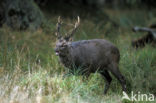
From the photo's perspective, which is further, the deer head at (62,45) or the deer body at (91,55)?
the deer body at (91,55)

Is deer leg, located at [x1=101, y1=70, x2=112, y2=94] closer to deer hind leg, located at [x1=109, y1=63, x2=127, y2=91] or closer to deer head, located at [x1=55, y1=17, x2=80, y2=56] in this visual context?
deer hind leg, located at [x1=109, y1=63, x2=127, y2=91]

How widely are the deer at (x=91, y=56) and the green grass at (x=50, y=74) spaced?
0.70 ft

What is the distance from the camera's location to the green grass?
6.22 m

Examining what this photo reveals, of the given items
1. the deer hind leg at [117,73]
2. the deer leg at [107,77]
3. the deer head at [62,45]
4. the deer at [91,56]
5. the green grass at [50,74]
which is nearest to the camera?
the green grass at [50,74]

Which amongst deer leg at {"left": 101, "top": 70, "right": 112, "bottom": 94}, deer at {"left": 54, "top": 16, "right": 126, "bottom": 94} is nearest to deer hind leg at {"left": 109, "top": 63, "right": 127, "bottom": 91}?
deer at {"left": 54, "top": 16, "right": 126, "bottom": 94}

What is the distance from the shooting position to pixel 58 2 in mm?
14492

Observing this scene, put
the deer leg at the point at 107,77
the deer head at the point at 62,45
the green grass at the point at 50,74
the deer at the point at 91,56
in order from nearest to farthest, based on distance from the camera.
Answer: the green grass at the point at 50,74 → the deer head at the point at 62,45 → the deer at the point at 91,56 → the deer leg at the point at 107,77

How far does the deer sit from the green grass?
0.21 m

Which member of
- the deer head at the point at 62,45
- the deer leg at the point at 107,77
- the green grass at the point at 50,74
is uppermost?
the deer head at the point at 62,45

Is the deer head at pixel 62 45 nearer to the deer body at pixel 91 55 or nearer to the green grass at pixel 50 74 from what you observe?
the deer body at pixel 91 55

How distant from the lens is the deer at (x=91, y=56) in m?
7.55

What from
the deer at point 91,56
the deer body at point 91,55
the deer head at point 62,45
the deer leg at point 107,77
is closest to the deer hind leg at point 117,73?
the deer at point 91,56

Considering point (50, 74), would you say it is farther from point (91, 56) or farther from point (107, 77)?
point (107, 77)

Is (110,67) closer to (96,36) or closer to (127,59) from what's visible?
(127,59)
